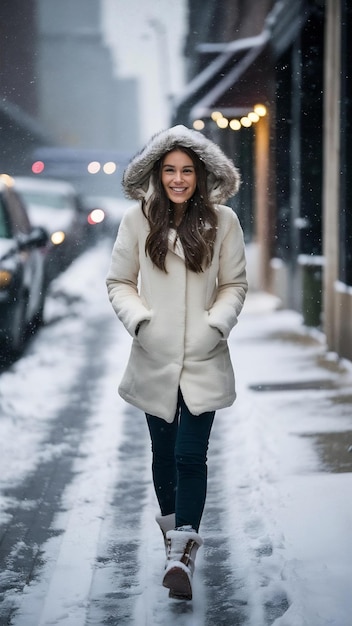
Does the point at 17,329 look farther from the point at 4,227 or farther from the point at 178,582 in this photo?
the point at 178,582

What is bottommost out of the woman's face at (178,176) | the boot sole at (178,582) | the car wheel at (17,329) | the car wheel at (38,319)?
the car wheel at (38,319)

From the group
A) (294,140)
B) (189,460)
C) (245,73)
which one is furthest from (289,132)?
(189,460)

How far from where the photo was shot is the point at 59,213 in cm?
1914

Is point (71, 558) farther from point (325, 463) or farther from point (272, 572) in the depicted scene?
point (325, 463)

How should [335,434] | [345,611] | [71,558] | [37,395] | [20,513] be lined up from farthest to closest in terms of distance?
1. [37,395]
2. [335,434]
3. [20,513]
4. [71,558]
5. [345,611]

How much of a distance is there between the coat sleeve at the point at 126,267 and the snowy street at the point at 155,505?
105cm

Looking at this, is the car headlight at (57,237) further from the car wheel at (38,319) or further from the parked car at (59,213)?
the car wheel at (38,319)

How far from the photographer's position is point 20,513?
5.89 metres

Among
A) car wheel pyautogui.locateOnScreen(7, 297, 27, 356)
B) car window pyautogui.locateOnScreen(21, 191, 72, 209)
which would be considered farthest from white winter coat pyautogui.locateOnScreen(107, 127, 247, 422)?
car window pyautogui.locateOnScreen(21, 191, 72, 209)

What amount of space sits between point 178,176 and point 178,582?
1.50m

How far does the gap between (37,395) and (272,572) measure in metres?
5.01

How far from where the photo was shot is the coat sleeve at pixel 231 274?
4.48 meters

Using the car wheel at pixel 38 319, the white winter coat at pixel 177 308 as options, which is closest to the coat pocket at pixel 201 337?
the white winter coat at pixel 177 308

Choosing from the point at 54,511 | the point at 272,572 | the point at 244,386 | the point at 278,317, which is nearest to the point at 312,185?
the point at 278,317
